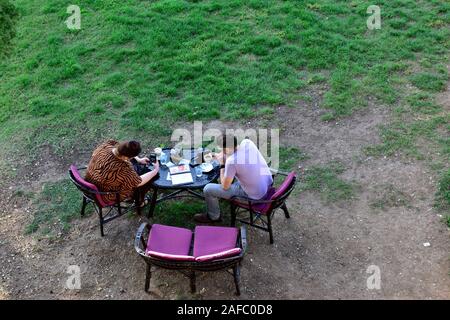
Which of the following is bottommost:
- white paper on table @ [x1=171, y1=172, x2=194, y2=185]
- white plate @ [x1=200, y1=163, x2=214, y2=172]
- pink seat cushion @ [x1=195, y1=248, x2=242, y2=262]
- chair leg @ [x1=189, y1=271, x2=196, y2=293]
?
chair leg @ [x1=189, y1=271, x2=196, y2=293]

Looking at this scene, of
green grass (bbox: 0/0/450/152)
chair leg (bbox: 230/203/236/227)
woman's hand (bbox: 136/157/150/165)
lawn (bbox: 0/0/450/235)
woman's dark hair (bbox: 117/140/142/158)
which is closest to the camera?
A: woman's dark hair (bbox: 117/140/142/158)

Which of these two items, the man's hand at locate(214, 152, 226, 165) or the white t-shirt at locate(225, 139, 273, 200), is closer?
the white t-shirt at locate(225, 139, 273, 200)

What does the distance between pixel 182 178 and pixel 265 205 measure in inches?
46.7

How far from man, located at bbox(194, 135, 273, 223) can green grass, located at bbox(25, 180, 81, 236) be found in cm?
211

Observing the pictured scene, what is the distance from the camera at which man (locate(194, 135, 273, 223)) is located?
704 centimetres

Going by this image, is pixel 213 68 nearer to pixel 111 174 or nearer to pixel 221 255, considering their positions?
pixel 111 174

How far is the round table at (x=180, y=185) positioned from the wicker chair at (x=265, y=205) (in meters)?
0.48

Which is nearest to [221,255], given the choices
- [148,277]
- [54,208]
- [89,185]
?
[148,277]

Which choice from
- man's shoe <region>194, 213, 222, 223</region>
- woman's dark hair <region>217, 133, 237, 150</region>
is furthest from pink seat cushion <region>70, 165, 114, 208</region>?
woman's dark hair <region>217, 133, 237, 150</region>

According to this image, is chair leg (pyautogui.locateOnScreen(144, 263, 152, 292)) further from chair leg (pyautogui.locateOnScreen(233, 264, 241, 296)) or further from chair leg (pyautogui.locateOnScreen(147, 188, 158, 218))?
chair leg (pyautogui.locateOnScreen(147, 188, 158, 218))

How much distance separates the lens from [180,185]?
746 cm

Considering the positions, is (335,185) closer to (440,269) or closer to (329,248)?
(329,248)

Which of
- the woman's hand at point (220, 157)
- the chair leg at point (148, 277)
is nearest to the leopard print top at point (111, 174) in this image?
the woman's hand at point (220, 157)
